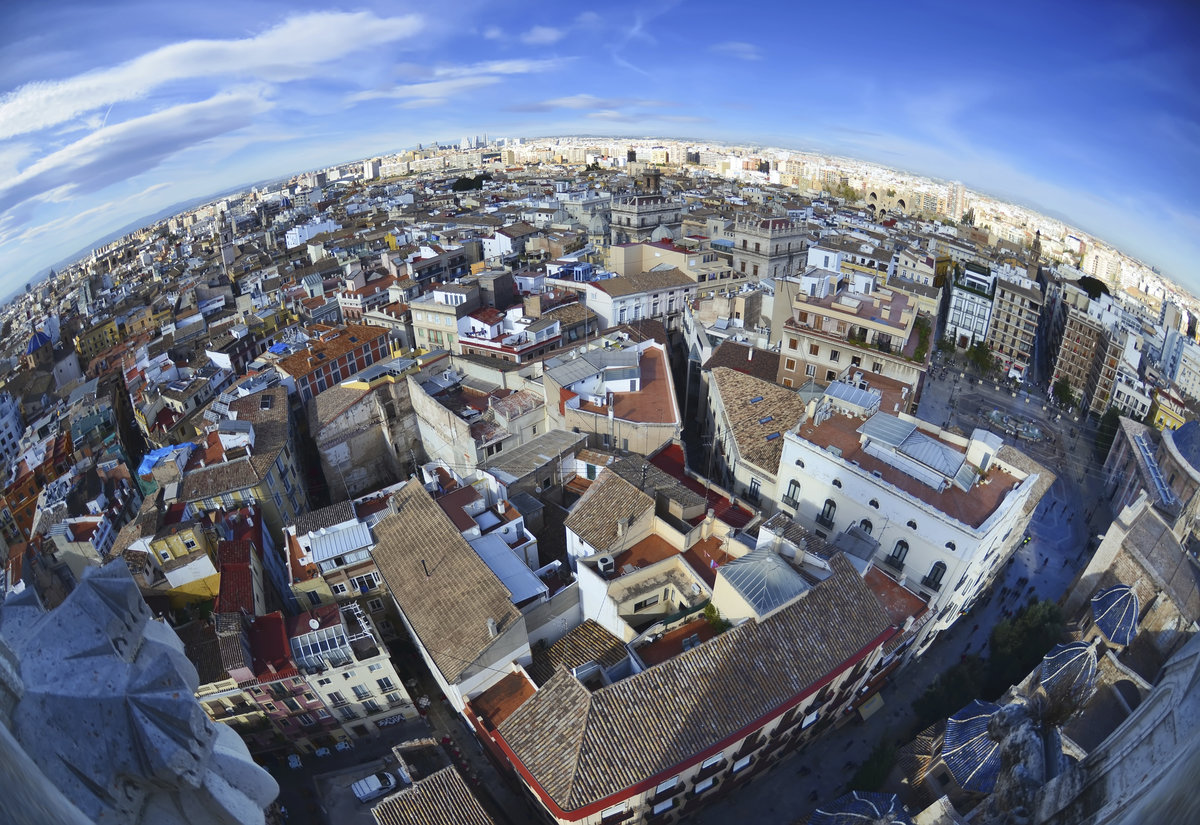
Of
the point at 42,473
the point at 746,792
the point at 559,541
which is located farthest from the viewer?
the point at 42,473

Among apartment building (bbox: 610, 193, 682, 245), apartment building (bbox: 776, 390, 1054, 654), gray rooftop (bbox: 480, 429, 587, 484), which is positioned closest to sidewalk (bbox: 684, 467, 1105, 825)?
apartment building (bbox: 776, 390, 1054, 654)

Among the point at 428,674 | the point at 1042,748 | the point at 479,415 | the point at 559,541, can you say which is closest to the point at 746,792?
the point at 1042,748

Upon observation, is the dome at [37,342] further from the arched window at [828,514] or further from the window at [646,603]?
the arched window at [828,514]

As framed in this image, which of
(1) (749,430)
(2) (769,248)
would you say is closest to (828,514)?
(1) (749,430)

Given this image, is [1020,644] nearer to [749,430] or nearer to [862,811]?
[862,811]

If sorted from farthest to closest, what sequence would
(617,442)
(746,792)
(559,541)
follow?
(617,442) → (559,541) → (746,792)

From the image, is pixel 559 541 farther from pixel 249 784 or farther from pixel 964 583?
pixel 249 784

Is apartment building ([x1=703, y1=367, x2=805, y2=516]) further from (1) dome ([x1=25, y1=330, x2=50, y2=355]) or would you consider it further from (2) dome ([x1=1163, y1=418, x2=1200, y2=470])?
(1) dome ([x1=25, y1=330, x2=50, y2=355])
